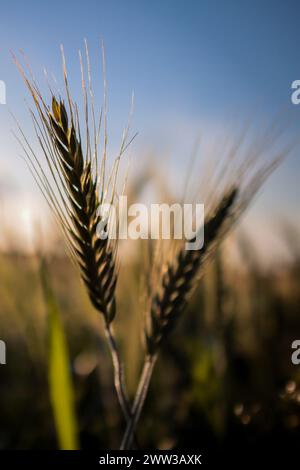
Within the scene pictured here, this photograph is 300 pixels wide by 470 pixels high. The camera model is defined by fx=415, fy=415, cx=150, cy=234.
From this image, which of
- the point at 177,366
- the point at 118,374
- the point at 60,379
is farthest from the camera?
the point at 177,366

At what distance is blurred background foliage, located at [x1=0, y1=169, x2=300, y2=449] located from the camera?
3.99 ft

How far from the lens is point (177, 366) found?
5.92 ft

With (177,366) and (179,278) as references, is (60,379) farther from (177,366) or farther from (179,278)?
(177,366)

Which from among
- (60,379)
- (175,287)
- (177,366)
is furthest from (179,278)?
(177,366)

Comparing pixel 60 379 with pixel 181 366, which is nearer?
pixel 60 379

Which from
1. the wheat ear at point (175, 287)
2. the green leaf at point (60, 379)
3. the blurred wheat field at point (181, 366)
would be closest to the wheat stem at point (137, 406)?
the wheat ear at point (175, 287)

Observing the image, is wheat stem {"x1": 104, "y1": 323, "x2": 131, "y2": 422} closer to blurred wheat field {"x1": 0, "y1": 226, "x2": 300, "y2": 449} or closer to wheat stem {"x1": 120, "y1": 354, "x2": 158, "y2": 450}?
wheat stem {"x1": 120, "y1": 354, "x2": 158, "y2": 450}

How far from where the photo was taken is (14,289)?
133 centimetres

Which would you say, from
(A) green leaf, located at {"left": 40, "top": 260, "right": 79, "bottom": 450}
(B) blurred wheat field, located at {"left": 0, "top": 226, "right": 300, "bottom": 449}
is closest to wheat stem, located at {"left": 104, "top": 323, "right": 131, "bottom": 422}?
(A) green leaf, located at {"left": 40, "top": 260, "right": 79, "bottom": 450}

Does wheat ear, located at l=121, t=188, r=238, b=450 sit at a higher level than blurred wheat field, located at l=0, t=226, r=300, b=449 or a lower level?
higher

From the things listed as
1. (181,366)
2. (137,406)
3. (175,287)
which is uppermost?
(175,287)

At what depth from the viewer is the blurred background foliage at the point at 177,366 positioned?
1.22m

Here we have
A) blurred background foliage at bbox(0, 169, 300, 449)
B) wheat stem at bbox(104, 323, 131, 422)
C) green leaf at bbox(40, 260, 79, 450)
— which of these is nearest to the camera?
wheat stem at bbox(104, 323, 131, 422)

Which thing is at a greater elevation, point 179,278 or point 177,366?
point 179,278
